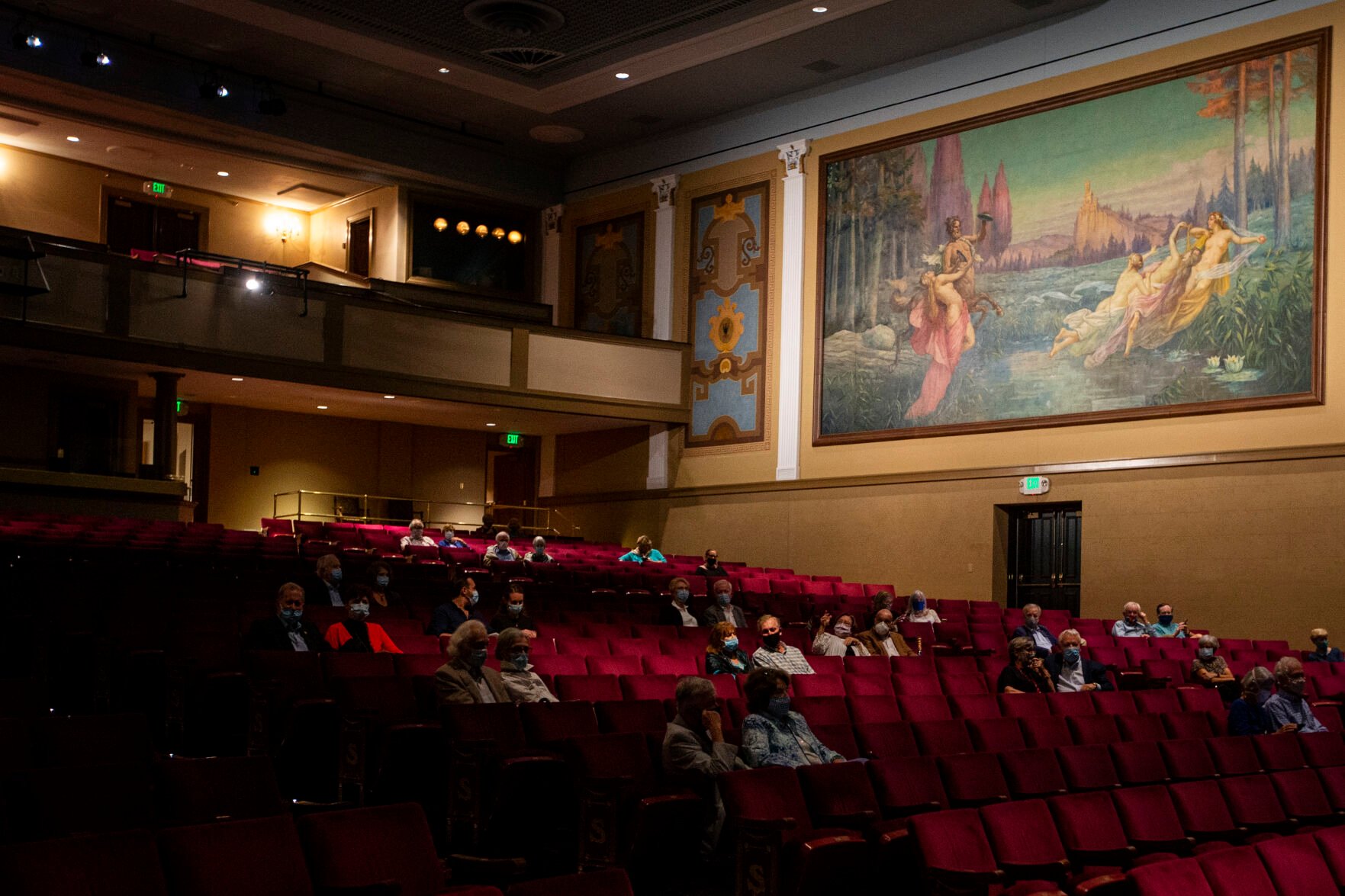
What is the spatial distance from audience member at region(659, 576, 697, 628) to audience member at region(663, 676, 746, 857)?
146 inches

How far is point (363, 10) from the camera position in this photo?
1316 centimetres

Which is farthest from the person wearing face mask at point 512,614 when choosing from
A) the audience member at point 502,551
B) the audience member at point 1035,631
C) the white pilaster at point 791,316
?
the white pilaster at point 791,316

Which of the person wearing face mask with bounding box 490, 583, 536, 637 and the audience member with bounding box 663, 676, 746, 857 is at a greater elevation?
the person wearing face mask with bounding box 490, 583, 536, 637

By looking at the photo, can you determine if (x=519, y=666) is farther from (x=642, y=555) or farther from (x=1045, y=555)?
(x=1045, y=555)

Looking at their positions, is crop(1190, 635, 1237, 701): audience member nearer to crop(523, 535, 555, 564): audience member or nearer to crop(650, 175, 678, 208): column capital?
crop(523, 535, 555, 564): audience member

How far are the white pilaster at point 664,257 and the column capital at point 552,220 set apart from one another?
5.84ft

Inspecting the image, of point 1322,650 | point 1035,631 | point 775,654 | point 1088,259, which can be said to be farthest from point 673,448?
point 775,654

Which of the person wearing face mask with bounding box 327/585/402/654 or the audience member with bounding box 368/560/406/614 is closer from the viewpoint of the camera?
the person wearing face mask with bounding box 327/585/402/654

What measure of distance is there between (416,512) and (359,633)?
1159 cm

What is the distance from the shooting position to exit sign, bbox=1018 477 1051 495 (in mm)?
12164

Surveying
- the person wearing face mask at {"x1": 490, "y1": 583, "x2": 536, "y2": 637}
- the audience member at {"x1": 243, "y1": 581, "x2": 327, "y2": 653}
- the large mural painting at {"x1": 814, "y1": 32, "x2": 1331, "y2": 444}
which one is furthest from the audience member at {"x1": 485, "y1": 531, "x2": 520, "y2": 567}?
the audience member at {"x1": 243, "y1": 581, "x2": 327, "y2": 653}

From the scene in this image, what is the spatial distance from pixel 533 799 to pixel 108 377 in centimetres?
1097

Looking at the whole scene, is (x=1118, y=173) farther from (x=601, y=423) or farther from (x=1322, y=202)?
(x=601, y=423)

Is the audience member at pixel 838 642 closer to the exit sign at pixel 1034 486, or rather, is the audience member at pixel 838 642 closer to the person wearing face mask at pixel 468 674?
the person wearing face mask at pixel 468 674
